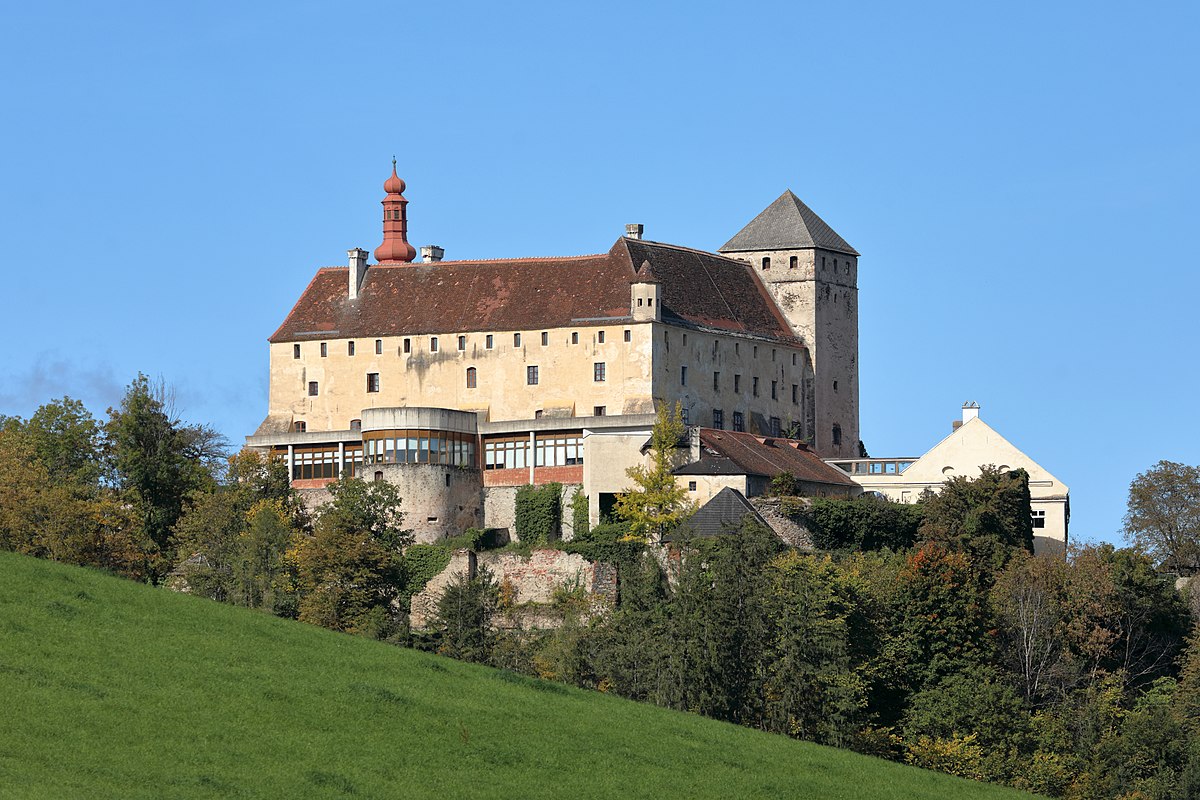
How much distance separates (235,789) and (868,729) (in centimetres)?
3288

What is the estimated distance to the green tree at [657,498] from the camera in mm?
82562

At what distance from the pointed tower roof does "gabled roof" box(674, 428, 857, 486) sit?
36.0 ft

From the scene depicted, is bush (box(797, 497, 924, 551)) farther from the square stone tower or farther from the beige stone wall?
the square stone tower

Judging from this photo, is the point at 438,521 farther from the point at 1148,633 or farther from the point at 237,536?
the point at 1148,633

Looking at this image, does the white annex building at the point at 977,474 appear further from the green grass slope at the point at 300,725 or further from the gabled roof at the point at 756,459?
the green grass slope at the point at 300,725

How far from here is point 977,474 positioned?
298 feet

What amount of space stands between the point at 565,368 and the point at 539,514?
8053 mm

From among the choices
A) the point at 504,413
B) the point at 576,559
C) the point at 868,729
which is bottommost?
the point at 868,729

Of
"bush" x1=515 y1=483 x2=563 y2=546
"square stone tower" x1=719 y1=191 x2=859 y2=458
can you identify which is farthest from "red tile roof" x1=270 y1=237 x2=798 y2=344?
"bush" x1=515 y1=483 x2=563 y2=546

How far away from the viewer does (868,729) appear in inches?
2635

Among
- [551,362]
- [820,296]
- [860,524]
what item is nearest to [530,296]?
[551,362]

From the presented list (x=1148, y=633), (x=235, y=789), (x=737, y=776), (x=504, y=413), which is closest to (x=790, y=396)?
(x=504, y=413)

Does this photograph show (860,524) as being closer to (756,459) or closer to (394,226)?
(756,459)

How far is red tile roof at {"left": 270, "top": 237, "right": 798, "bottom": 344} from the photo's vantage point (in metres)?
94.8
